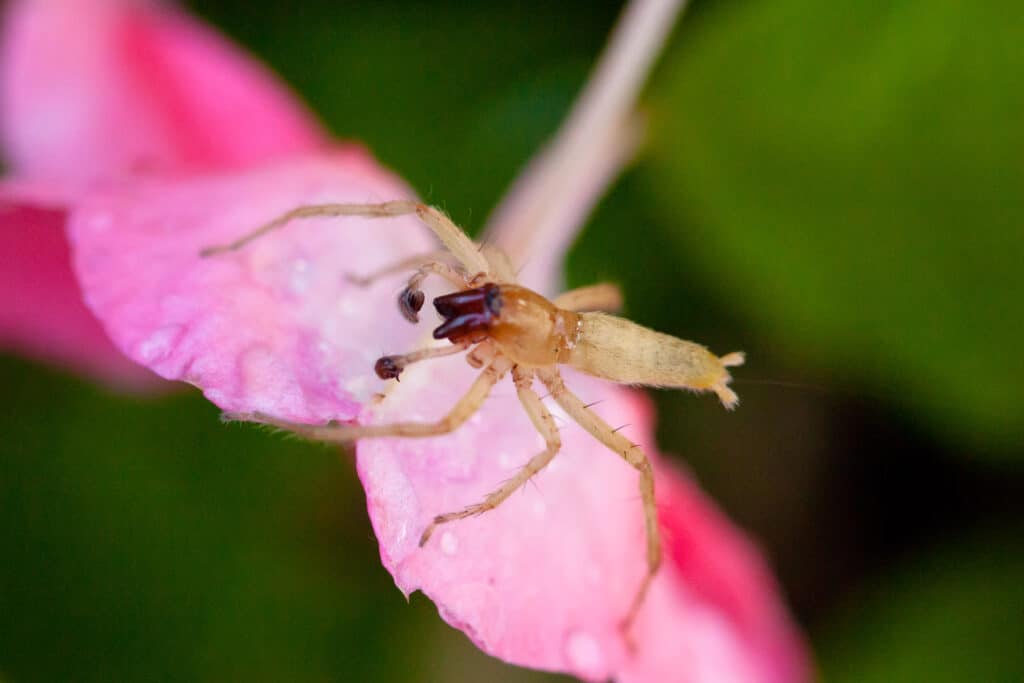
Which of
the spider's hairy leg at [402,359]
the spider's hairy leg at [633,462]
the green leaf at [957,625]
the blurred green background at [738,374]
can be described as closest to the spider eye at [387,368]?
the spider's hairy leg at [402,359]

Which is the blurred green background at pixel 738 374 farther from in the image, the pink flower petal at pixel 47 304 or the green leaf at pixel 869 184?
the pink flower petal at pixel 47 304

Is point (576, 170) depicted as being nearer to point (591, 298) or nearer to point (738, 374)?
point (591, 298)

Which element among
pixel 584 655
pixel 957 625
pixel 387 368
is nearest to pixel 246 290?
pixel 387 368

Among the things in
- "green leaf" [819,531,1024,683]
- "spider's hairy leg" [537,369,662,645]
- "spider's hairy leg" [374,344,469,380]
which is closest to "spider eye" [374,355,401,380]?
"spider's hairy leg" [374,344,469,380]

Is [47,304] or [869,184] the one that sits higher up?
[869,184]

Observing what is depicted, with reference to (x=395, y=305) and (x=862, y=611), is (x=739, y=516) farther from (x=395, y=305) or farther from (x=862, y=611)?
(x=395, y=305)

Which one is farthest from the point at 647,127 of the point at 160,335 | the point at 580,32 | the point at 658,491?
the point at 160,335
